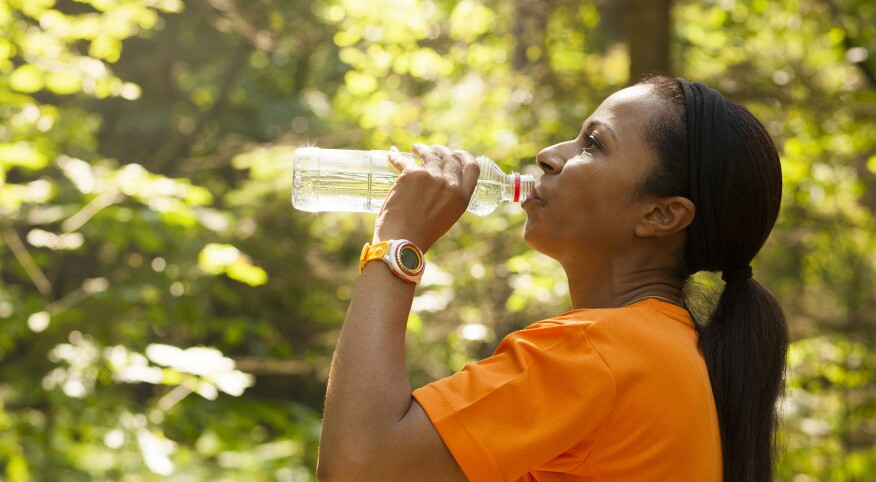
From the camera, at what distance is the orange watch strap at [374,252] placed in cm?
164

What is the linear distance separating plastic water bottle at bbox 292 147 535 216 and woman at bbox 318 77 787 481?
0.28m

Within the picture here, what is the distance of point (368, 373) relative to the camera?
152cm

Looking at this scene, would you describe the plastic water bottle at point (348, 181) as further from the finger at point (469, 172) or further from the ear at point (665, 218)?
the ear at point (665, 218)

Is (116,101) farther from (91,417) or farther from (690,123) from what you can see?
(690,123)

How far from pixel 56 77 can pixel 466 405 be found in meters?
3.38

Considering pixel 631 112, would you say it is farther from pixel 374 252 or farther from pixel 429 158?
pixel 374 252

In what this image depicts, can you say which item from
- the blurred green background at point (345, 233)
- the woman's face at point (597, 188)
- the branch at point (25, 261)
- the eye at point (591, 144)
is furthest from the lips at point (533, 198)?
the branch at point (25, 261)

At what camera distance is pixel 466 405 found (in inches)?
59.8

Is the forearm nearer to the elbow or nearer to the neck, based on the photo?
the elbow

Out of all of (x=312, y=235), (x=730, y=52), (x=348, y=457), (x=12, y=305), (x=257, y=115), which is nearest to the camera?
(x=348, y=457)

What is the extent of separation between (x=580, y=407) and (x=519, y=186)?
1.89 ft

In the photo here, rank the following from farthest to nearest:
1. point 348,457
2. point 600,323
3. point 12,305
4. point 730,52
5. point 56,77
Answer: point 730,52 → point 12,305 → point 56,77 → point 600,323 → point 348,457

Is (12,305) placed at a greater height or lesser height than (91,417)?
greater

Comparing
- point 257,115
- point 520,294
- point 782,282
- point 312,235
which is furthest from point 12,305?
point 257,115
